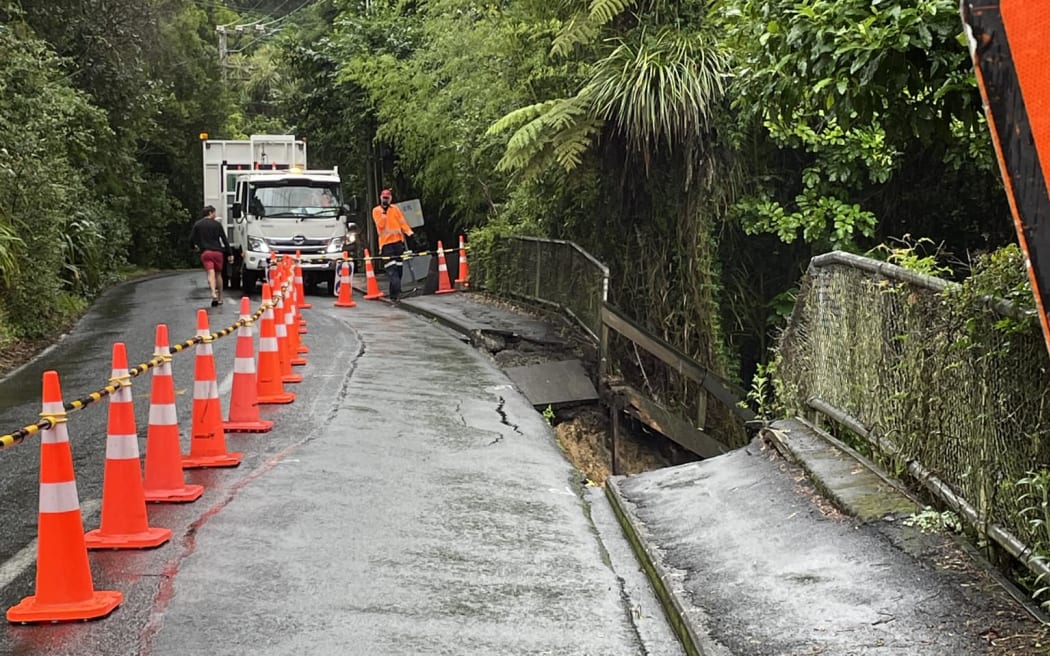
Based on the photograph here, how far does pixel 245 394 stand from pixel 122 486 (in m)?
3.32

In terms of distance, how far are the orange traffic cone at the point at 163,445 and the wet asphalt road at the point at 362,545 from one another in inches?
4.8

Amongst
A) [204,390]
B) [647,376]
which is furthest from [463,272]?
[204,390]

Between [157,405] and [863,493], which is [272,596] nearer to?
[157,405]

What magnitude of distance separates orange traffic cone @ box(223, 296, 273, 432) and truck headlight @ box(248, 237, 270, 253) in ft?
50.8

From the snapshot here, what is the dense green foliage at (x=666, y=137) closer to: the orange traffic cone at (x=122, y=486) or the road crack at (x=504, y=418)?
the road crack at (x=504, y=418)

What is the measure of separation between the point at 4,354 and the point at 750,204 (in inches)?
402

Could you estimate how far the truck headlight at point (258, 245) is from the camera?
24562 mm

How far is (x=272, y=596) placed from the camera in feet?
17.9

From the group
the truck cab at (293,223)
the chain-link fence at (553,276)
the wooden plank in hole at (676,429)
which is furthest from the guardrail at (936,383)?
the truck cab at (293,223)

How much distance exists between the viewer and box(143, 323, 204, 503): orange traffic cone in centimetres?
682

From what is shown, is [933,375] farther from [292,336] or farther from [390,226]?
[390,226]

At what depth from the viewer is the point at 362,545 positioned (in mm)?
6387

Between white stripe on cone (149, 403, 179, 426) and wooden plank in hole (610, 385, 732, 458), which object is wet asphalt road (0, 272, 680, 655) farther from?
wooden plank in hole (610, 385, 732, 458)

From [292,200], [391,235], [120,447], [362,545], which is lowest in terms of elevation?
[362,545]
